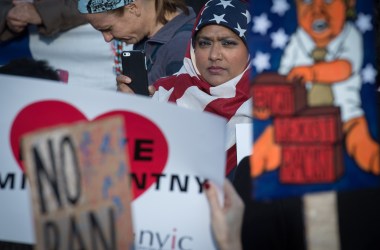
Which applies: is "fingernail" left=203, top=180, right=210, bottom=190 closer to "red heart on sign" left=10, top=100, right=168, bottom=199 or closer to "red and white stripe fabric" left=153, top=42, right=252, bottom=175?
"red heart on sign" left=10, top=100, right=168, bottom=199

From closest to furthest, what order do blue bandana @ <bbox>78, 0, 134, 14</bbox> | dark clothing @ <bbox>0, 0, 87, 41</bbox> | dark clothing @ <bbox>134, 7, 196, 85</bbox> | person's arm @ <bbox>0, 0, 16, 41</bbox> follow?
1. blue bandana @ <bbox>78, 0, 134, 14</bbox>
2. dark clothing @ <bbox>134, 7, 196, 85</bbox>
3. dark clothing @ <bbox>0, 0, 87, 41</bbox>
4. person's arm @ <bbox>0, 0, 16, 41</bbox>

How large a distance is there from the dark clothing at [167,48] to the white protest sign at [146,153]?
5.46 feet

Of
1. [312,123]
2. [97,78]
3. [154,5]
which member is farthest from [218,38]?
[312,123]

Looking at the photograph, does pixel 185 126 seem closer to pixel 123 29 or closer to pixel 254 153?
pixel 254 153

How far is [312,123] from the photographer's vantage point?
10.6ft

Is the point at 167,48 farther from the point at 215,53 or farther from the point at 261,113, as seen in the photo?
the point at 261,113

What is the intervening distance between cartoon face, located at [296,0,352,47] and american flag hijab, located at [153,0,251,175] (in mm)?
1218

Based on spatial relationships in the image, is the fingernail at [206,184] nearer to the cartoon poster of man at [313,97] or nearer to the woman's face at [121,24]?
the cartoon poster of man at [313,97]

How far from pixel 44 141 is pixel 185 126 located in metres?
0.43

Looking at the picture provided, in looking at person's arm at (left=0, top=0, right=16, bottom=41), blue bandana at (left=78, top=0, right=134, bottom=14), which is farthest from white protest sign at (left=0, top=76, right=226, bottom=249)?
person's arm at (left=0, top=0, right=16, bottom=41)

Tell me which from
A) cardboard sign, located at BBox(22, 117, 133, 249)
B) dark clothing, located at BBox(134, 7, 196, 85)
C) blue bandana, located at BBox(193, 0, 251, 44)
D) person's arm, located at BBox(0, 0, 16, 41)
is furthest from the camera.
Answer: person's arm, located at BBox(0, 0, 16, 41)

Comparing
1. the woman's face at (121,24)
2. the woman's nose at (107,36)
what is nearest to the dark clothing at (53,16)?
the woman's nose at (107,36)

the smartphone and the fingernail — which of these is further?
the smartphone

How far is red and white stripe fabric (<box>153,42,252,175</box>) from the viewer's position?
4481mm
